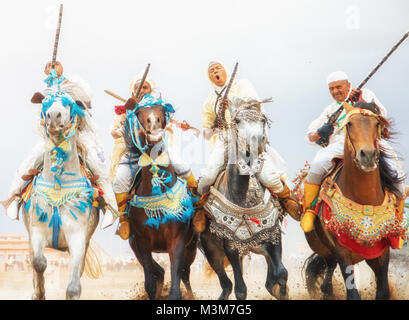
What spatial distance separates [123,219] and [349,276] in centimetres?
256

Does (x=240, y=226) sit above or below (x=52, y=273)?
above

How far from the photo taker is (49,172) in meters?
7.28

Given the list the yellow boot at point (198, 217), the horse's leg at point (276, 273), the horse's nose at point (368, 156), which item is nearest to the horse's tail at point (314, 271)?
the horse's leg at point (276, 273)

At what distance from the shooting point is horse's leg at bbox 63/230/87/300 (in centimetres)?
691

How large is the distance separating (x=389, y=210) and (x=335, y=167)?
810 mm

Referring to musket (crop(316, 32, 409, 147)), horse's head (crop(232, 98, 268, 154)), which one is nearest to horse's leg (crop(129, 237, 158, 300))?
horse's head (crop(232, 98, 268, 154))

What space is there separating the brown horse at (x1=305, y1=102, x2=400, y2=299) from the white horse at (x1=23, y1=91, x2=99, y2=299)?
2.66m

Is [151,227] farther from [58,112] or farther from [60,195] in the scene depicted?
[58,112]

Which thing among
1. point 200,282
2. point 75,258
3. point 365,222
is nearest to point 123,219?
point 75,258

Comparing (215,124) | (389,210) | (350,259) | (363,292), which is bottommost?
(363,292)

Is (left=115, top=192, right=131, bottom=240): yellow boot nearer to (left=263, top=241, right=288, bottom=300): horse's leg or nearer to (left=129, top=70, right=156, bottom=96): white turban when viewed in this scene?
(left=263, top=241, right=288, bottom=300): horse's leg

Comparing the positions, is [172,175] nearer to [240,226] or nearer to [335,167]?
[240,226]

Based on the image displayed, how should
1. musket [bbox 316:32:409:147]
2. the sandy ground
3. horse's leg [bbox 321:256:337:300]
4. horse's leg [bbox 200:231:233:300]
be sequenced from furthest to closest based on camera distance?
the sandy ground < horse's leg [bbox 321:256:337:300] < horse's leg [bbox 200:231:233:300] < musket [bbox 316:32:409:147]
